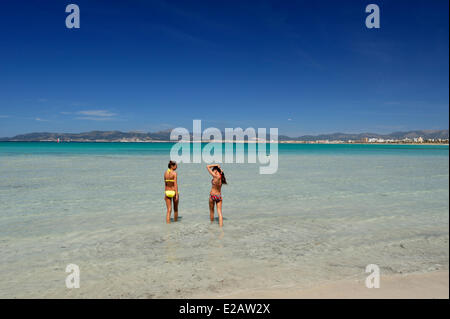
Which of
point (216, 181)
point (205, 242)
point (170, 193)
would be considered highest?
point (216, 181)

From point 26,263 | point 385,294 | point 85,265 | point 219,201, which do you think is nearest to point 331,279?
point 385,294

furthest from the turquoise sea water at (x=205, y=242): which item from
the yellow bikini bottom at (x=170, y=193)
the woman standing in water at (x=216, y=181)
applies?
the yellow bikini bottom at (x=170, y=193)

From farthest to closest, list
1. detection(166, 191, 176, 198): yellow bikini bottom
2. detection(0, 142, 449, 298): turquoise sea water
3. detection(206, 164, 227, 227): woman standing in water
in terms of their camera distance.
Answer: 1. detection(166, 191, 176, 198): yellow bikini bottom
2. detection(206, 164, 227, 227): woman standing in water
3. detection(0, 142, 449, 298): turquoise sea water

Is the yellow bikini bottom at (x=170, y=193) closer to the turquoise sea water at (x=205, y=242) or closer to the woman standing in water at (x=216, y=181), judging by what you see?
the turquoise sea water at (x=205, y=242)

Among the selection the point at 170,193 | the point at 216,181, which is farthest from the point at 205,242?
the point at 170,193

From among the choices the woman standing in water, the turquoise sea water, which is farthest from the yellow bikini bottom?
the woman standing in water

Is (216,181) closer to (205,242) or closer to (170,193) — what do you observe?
(170,193)

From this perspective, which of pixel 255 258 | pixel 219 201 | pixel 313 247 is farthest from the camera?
pixel 219 201

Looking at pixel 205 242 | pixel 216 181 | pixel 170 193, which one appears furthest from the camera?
pixel 170 193

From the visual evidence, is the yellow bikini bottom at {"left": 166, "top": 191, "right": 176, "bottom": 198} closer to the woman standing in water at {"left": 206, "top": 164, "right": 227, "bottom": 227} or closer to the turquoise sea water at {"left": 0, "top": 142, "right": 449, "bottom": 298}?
the turquoise sea water at {"left": 0, "top": 142, "right": 449, "bottom": 298}

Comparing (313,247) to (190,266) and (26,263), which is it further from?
(26,263)
